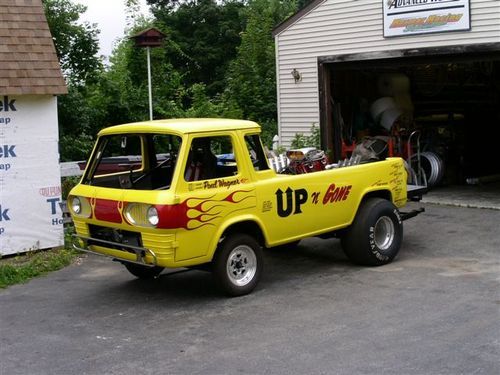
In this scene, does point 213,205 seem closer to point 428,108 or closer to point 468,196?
point 468,196

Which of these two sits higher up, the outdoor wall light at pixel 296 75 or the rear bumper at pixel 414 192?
the outdoor wall light at pixel 296 75

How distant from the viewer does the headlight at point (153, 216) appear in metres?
6.87

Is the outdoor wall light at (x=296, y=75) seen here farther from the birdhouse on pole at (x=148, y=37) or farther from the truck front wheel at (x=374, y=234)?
the truck front wheel at (x=374, y=234)

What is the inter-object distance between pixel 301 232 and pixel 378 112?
9.17 m

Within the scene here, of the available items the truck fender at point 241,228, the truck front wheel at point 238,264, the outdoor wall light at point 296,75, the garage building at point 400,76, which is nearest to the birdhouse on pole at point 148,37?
the garage building at point 400,76

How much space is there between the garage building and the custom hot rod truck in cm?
524

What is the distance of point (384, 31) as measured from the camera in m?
14.0

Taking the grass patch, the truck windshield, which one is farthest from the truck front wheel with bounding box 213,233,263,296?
the grass patch

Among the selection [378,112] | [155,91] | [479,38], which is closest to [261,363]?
[479,38]

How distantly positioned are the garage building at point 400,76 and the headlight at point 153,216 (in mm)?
8097

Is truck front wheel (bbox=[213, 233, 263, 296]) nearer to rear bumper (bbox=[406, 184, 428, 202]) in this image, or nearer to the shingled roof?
rear bumper (bbox=[406, 184, 428, 202])

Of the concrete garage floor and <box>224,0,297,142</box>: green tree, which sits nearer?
the concrete garage floor

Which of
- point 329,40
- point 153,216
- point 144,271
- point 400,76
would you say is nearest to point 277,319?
point 153,216

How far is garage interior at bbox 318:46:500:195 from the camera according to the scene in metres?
15.4
